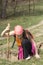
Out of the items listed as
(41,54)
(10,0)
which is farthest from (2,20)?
(41,54)

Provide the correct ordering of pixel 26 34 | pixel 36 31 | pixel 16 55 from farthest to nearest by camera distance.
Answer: pixel 36 31 < pixel 16 55 < pixel 26 34

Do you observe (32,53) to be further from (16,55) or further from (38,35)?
(38,35)

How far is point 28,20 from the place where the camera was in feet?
49.4

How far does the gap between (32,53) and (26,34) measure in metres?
0.48

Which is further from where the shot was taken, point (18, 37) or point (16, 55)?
point (16, 55)

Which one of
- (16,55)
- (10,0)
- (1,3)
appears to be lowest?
(10,0)

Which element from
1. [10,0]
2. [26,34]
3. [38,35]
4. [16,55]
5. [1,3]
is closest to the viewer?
[26,34]

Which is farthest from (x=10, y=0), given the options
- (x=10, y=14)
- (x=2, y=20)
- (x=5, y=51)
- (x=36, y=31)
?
(x=5, y=51)

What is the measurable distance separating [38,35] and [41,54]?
3.43 metres

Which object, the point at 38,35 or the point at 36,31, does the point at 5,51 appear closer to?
the point at 38,35

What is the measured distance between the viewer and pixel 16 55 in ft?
24.6

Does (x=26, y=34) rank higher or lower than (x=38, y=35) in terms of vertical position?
higher

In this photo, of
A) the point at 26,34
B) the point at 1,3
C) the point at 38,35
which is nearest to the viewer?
the point at 26,34

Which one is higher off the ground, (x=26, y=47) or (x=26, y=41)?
(x=26, y=41)
